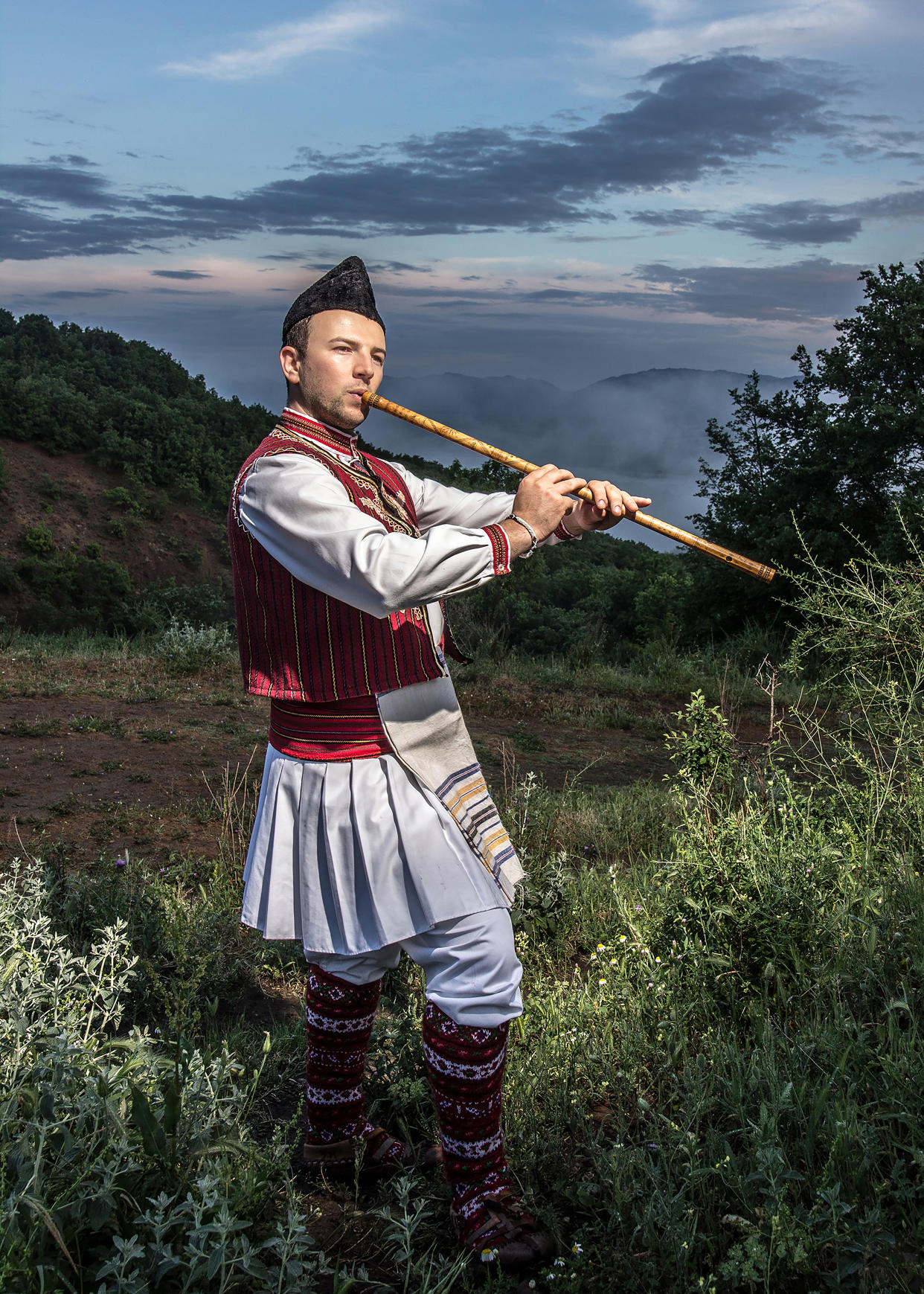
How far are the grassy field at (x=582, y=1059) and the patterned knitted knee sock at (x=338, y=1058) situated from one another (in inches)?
4.6

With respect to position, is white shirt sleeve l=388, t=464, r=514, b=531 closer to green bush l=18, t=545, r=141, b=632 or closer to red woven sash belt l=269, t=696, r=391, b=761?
red woven sash belt l=269, t=696, r=391, b=761

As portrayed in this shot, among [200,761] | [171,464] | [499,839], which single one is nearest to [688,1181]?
[499,839]

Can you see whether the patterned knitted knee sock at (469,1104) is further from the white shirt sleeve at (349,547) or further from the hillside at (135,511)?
the hillside at (135,511)

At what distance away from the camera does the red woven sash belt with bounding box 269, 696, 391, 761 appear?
2.13m

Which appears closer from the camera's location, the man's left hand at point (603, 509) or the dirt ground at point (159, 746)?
the man's left hand at point (603, 509)

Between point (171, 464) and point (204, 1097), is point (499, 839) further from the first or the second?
point (171, 464)

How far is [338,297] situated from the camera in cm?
236

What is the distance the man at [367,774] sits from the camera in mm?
1971

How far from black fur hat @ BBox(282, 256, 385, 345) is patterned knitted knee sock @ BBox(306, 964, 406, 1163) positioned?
1.53 m

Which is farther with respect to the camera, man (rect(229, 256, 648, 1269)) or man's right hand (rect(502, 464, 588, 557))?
man's right hand (rect(502, 464, 588, 557))

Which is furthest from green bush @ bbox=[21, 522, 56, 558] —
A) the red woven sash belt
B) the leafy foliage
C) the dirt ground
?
the red woven sash belt

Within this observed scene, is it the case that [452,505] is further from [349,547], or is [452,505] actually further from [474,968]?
[474,968]

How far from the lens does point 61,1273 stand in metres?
1.65

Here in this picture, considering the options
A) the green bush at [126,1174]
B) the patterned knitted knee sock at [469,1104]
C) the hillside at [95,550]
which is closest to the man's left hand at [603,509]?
the patterned knitted knee sock at [469,1104]
